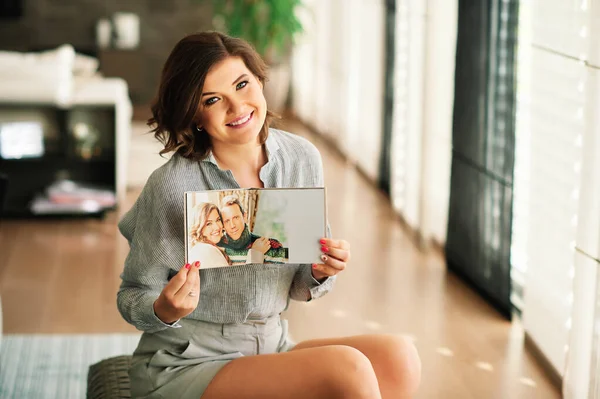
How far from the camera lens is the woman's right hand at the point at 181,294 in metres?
1.58

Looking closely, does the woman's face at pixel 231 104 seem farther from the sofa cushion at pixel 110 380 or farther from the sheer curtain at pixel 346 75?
the sheer curtain at pixel 346 75

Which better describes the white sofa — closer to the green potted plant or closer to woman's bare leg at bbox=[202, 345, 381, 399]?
the green potted plant

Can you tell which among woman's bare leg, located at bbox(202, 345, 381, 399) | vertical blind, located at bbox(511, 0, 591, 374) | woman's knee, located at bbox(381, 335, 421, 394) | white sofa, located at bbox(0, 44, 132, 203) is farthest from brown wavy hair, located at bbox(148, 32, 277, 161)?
white sofa, located at bbox(0, 44, 132, 203)

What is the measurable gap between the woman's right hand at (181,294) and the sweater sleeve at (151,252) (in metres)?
0.07

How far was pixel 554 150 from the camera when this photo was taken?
2.84 metres

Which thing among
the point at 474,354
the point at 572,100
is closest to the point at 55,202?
the point at 474,354

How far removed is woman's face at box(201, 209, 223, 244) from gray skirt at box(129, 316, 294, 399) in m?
0.21

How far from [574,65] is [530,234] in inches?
27.2

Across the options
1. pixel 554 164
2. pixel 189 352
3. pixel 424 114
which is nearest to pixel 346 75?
pixel 424 114

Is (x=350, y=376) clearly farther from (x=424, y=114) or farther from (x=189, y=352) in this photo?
(x=424, y=114)

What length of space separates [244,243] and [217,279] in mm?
119

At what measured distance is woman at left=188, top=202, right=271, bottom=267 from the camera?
1.62 m

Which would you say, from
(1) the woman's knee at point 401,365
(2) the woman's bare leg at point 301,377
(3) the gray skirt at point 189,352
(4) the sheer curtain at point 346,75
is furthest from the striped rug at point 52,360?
(4) the sheer curtain at point 346,75

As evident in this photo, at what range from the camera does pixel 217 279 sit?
1.74 metres
